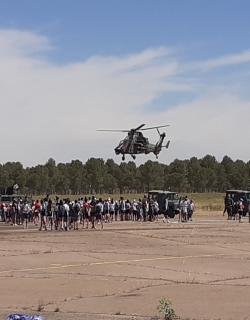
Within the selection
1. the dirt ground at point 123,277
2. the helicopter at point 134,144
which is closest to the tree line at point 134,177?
the helicopter at point 134,144

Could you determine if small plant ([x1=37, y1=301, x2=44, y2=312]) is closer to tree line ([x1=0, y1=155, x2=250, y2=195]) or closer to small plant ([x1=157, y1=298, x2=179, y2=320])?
small plant ([x1=157, y1=298, x2=179, y2=320])

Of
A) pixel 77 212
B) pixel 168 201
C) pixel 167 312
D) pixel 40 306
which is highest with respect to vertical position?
pixel 168 201

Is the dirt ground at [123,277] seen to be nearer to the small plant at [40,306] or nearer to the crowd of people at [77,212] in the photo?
the small plant at [40,306]

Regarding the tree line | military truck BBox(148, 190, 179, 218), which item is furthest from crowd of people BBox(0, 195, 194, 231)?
the tree line

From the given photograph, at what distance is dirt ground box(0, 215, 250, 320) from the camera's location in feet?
38.4

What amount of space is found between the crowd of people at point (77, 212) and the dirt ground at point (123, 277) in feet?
26.7

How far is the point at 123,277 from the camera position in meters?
16.0

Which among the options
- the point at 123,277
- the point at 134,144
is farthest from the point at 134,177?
the point at 123,277

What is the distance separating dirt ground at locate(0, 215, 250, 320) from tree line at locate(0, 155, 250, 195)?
4486 inches

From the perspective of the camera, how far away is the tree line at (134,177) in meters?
142

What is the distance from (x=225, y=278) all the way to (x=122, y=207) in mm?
30184

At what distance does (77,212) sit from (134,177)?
11502cm

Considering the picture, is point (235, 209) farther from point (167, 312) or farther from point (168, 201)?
point (167, 312)

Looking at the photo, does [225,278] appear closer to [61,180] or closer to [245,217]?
[245,217]
